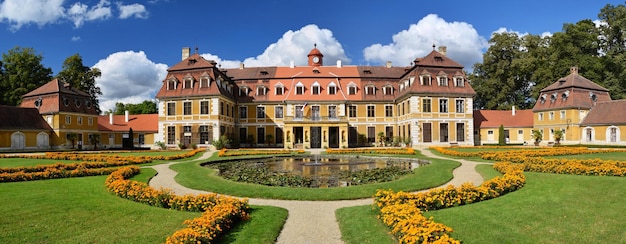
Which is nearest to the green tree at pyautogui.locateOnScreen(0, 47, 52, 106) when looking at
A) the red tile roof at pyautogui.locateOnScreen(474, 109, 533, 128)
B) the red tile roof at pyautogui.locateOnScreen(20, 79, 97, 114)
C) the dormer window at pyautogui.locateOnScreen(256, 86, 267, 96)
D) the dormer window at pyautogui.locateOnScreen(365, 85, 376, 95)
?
the red tile roof at pyautogui.locateOnScreen(20, 79, 97, 114)

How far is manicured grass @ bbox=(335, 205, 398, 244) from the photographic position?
7.18 m

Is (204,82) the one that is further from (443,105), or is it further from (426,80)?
(443,105)

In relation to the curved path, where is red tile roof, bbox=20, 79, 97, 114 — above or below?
above

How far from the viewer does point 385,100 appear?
43.2m

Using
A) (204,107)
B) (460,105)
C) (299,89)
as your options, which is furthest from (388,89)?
(204,107)

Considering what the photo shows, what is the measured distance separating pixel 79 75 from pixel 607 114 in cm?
6212

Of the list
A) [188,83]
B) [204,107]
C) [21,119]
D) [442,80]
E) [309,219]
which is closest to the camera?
[309,219]

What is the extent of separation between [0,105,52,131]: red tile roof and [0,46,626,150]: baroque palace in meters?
→ 0.10

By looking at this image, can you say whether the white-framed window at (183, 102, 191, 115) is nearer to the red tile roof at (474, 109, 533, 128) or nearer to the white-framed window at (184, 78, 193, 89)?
the white-framed window at (184, 78, 193, 89)

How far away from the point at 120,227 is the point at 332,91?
35887mm

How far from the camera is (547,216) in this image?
8.01 meters

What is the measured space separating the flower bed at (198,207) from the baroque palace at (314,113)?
1054 inches

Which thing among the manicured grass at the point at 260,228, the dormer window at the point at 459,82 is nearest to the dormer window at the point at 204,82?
the dormer window at the point at 459,82

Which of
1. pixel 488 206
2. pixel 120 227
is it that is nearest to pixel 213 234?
pixel 120 227
